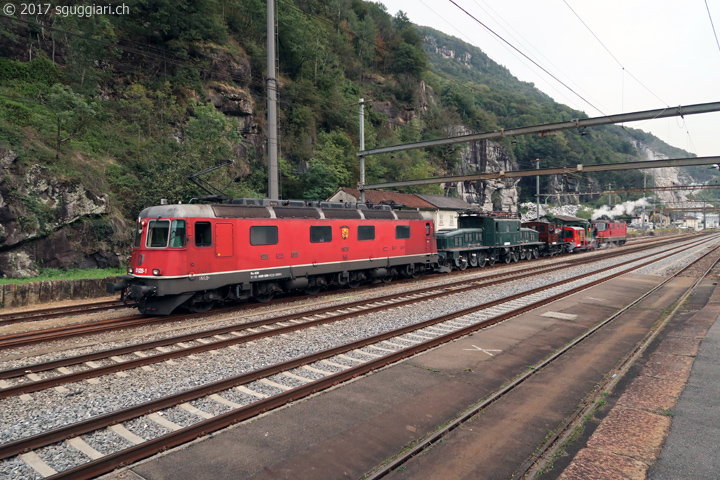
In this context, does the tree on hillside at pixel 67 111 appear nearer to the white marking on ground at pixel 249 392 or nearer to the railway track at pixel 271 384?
the railway track at pixel 271 384

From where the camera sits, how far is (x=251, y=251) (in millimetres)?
13852

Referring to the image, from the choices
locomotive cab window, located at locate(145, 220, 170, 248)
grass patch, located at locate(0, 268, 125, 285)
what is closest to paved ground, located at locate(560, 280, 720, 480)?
locomotive cab window, located at locate(145, 220, 170, 248)

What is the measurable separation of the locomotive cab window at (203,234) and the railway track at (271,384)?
4.12m

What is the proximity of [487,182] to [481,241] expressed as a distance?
65.0m

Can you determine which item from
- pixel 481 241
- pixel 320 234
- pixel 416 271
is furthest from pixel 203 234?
pixel 481 241

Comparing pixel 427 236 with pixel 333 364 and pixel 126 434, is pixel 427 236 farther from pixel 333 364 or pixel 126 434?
pixel 126 434

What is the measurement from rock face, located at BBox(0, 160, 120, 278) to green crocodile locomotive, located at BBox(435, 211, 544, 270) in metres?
19.0

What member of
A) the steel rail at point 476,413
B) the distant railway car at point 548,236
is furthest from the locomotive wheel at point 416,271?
the distant railway car at point 548,236

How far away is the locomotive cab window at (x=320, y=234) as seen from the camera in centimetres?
1598

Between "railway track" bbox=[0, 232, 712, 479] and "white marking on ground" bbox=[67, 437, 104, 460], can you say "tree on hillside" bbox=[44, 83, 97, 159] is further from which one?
"white marking on ground" bbox=[67, 437, 104, 460]

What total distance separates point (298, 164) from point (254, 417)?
41328 millimetres

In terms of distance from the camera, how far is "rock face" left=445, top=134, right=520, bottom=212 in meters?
82.3

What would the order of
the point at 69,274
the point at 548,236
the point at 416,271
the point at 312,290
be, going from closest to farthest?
the point at 312,290, the point at 69,274, the point at 416,271, the point at 548,236

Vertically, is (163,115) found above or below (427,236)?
above
